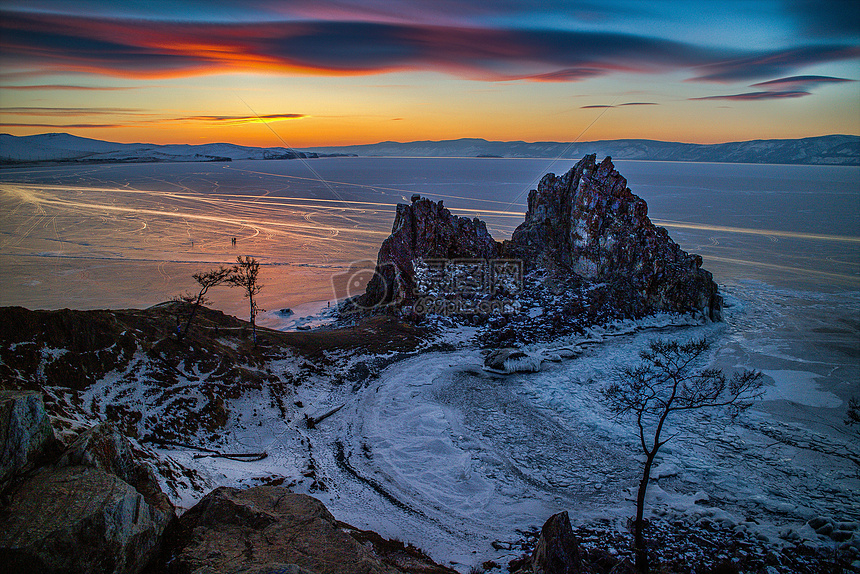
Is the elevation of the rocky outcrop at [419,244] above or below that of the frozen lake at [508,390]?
above

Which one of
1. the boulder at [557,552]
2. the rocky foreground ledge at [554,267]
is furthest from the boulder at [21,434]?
the rocky foreground ledge at [554,267]

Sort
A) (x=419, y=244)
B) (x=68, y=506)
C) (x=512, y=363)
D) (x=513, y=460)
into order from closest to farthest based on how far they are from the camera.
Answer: (x=68, y=506) → (x=513, y=460) → (x=512, y=363) → (x=419, y=244)

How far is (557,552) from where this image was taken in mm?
13086

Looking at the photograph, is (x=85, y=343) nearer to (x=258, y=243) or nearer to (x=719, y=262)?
(x=258, y=243)

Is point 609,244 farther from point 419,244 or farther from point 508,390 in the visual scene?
point 508,390

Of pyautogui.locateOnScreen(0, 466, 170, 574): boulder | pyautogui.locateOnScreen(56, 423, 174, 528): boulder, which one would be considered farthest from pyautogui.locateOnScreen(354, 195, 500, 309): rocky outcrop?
pyautogui.locateOnScreen(0, 466, 170, 574): boulder

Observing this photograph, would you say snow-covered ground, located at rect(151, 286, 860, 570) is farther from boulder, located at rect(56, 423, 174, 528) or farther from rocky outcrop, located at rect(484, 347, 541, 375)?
boulder, located at rect(56, 423, 174, 528)

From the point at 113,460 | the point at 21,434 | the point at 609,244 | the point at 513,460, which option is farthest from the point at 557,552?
the point at 609,244

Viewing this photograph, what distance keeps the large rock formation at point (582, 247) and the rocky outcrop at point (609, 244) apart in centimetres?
9

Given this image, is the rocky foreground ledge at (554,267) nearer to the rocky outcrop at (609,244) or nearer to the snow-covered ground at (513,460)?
the rocky outcrop at (609,244)

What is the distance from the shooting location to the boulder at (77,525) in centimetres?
870

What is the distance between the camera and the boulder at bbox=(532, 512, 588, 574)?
42.5 feet

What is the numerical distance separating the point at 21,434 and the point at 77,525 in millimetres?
2825

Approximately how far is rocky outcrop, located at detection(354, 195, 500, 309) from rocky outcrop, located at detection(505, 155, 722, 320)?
413 centimetres
